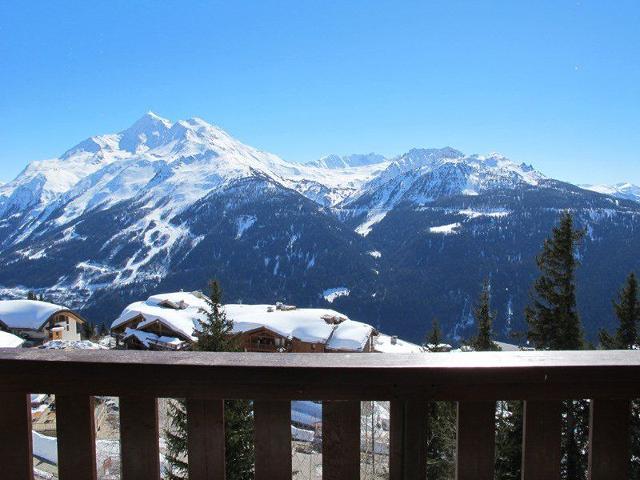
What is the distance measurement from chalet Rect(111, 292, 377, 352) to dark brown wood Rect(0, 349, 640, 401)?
79.4 feet

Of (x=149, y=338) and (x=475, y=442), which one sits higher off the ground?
(x=475, y=442)

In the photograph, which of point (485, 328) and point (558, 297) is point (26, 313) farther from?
point (558, 297)

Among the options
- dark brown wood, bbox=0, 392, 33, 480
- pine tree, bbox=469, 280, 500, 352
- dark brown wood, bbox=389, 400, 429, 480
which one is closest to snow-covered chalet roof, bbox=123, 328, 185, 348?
pine tree, bbox=469, 280, 500, 352

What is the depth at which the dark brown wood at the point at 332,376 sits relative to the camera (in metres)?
1.55

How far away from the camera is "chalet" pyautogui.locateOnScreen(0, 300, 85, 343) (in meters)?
33.0

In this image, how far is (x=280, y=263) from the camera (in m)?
198

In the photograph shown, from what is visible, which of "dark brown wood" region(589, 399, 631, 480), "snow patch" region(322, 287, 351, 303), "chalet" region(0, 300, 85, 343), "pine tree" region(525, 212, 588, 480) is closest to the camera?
"dark brown wood" region(589, 399, 631, 480)

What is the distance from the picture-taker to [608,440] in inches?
66.0

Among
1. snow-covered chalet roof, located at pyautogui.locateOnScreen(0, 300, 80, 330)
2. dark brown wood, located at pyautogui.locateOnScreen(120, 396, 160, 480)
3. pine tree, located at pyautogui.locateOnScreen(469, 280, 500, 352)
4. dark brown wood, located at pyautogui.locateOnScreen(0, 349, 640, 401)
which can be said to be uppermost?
dark brown wood, located at pyautogui.locateOnScreen(0, 349, 640, 401)

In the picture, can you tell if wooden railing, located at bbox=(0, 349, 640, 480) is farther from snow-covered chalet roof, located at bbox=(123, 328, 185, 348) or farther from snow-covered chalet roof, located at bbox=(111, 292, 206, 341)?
snow-covered chalet roof, located at bbox=(123, 328, 185, 348)

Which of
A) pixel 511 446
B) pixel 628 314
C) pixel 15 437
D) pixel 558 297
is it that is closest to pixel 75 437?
pixel 15 437

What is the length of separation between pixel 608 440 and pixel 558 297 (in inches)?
477

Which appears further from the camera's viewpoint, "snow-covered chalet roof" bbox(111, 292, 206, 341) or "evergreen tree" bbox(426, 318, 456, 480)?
"snow-covered chalet roof" bbox(111, 292, 206, 341)

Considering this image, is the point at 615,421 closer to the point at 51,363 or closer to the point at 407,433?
the point at 407,433
